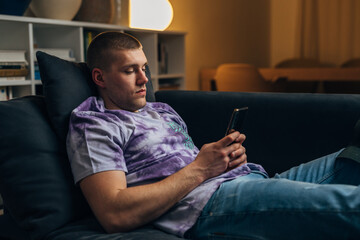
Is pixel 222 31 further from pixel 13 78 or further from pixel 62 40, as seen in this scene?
pixel 13 78

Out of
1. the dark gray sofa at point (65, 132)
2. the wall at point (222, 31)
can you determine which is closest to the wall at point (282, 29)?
the wall at point (222, 31)

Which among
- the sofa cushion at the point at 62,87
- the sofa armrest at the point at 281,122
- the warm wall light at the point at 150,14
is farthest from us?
the warm wall light at the point at 150,14

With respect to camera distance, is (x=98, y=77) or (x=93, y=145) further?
(x=98, y=77)

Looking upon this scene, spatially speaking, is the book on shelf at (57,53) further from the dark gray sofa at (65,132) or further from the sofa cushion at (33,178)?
the sofa cushion at (33,178)

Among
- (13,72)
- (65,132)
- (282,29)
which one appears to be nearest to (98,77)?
(65,132)

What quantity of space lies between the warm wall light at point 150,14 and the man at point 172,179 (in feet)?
6.46

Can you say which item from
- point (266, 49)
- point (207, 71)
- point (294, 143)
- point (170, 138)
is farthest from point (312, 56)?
point (170, 138)

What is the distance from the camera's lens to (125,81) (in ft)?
4.50

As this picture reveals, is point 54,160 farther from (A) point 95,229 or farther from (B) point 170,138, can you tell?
(B) point 170,138

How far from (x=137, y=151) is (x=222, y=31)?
3778 millimetres

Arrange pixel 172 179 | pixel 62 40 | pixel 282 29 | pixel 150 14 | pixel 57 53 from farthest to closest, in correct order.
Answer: pixel 282 29, pixel 150 14, pixel 62 40, pixel 57 53, pixel 172 179

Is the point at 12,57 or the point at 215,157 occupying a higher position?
the point at 12,57

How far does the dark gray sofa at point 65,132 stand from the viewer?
1173 millimetres

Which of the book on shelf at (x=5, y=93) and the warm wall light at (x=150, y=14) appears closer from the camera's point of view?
the book on shelf at (x=5, y=93)
